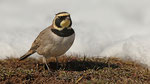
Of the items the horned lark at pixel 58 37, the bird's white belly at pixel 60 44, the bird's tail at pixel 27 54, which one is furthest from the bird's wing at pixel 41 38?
the bird's white belly at pixel 60 44

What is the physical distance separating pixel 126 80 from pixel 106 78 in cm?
56

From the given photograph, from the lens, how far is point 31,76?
8.83 m

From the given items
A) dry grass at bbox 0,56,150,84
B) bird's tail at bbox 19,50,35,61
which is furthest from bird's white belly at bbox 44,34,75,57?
bird's tail at bbox 19,50,35,61

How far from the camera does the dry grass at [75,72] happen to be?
868 cm

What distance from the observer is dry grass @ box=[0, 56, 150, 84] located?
8680 millimetres

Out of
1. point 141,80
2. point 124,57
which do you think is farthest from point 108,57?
point 141,80

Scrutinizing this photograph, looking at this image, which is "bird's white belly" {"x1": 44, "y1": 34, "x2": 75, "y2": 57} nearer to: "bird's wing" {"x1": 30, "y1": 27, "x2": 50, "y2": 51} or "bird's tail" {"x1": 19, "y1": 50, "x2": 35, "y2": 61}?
"bird's wing" {"x1": 30, "y1": 27, "x2": 50, "y2": 51}

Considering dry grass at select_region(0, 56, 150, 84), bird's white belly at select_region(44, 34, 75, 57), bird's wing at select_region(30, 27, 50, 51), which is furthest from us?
bird's wing at select_region(30, 27, 50, 51)

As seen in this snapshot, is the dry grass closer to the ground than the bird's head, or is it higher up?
closer to the ground

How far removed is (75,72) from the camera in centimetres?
938

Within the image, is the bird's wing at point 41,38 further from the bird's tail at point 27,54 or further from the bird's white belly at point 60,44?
the bird's white belly at point 60,44

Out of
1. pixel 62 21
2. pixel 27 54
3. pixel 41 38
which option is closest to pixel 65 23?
pixel 62 21

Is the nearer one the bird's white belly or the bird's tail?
the bird's white belly

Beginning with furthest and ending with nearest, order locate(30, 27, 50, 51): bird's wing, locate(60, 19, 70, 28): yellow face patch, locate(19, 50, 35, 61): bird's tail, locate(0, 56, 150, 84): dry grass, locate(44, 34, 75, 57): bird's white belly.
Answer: locate(19, 50, 35, 61): bird's tail < locate(30, 27, 50, 51): bird's wing < locate(60, 19, 70, 28): yellow face patch < locate(44, 34, 75, 57): bird's white belly < locate(0, 56, 150, 84): dry grass
